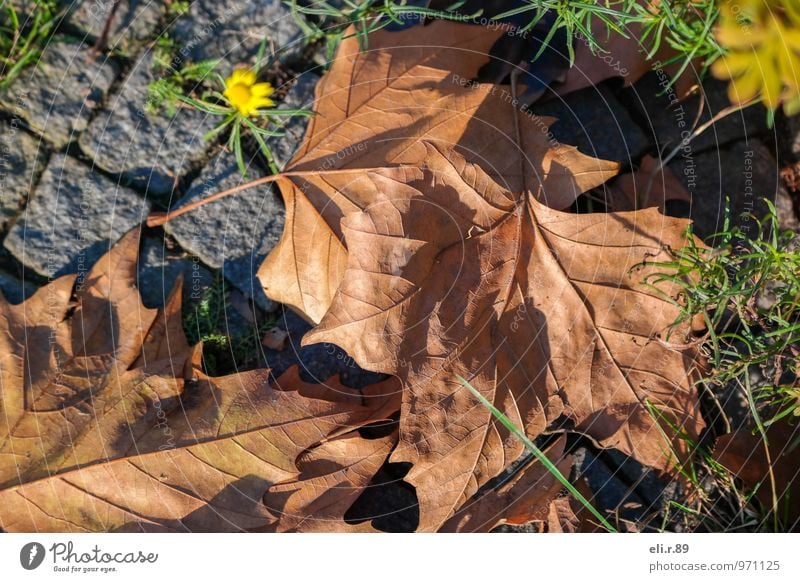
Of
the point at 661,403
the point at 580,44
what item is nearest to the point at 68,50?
the point at 580,44

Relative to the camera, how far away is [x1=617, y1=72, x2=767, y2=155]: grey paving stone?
1899 mm

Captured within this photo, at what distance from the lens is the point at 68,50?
6.23ft

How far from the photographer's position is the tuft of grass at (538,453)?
5.65 feet

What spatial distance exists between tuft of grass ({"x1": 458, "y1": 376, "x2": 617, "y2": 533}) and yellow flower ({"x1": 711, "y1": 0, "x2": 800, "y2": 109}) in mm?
1172

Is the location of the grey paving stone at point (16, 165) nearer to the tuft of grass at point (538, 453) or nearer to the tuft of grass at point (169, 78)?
the tuft of grass at point (169, 78)

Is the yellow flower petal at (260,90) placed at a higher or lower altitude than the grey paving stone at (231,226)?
higher

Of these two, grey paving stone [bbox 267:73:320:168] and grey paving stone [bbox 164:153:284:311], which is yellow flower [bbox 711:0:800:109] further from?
grey paving stone [bbox 164:153:284:311]

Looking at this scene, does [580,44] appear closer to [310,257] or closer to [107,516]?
[310,257]

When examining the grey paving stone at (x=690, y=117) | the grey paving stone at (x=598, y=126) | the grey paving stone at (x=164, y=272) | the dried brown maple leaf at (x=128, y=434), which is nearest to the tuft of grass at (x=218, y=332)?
the grey paving stone at (x=164, y=272)

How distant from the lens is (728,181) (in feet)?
6.19

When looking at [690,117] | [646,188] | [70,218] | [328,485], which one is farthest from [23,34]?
[690,117]

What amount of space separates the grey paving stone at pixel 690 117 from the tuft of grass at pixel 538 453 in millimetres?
955

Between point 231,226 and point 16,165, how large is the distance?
0.69 meters

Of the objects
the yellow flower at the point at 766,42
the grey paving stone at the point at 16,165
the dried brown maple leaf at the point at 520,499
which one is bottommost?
the dried brown maple leaf at the point at 520,499
